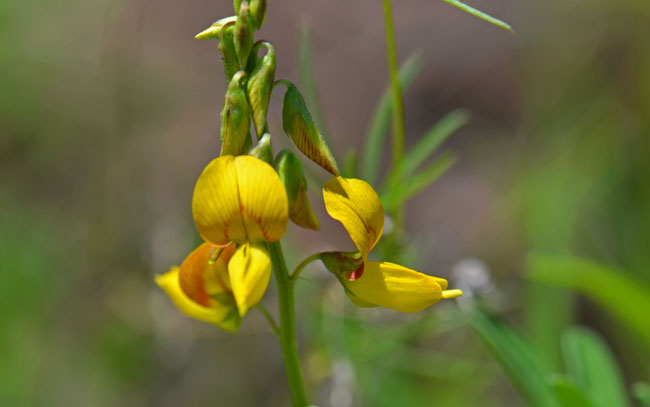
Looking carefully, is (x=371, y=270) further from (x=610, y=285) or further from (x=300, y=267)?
(x=610, y=285)

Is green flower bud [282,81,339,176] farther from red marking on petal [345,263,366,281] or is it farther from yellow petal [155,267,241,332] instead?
yellow petal [155,267,241,332]

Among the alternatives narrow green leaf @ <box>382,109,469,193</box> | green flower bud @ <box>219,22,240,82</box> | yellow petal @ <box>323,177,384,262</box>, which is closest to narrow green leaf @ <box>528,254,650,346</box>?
narrow green leaf @ <box>382,109,469,193</box>

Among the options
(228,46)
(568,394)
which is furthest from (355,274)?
(568,394)

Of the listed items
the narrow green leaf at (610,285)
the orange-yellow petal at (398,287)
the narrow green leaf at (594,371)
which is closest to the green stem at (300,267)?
the orange-yellow petal at (398,287)

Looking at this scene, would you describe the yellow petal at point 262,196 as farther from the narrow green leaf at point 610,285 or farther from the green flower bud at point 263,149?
the narrow green leaf at point 610,285

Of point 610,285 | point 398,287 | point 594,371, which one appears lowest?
point 594,371

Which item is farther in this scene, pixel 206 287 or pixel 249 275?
pixel 206 287
